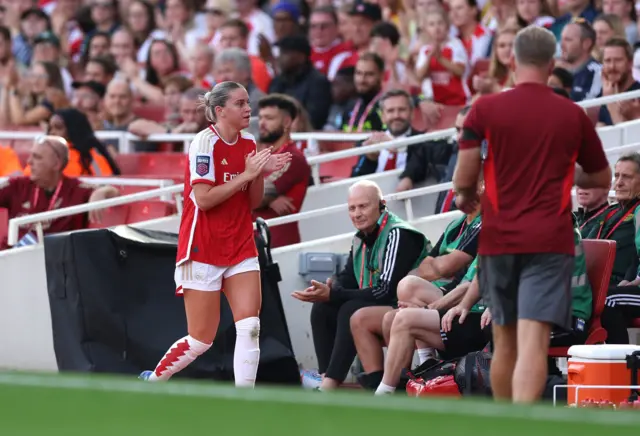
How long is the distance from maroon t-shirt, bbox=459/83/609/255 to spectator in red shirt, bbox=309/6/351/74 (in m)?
8.80

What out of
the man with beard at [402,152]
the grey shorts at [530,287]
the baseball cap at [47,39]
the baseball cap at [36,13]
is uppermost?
the baseball cap at [36,13]

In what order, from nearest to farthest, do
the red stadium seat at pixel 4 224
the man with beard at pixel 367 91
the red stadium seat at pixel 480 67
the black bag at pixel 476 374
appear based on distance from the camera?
the black bag at pixel 476 374, the red stadium seat at pixel 4 224, the man with beard at pixel 367 91, the red stadium seat at pixel 480 67

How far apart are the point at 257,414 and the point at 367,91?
8.66 metres

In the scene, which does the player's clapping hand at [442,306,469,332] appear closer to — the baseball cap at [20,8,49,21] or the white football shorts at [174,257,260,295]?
the white football shorts at [174,257,260,295]

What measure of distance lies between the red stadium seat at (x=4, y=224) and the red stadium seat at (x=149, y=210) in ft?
3.19

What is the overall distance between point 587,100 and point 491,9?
3.90 m

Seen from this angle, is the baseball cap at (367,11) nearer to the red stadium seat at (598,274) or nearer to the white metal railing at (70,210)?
the white metal railing at (70,210)

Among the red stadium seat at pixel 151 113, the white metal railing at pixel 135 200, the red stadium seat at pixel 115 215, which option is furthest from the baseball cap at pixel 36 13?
the white metal railing at pixel 135 200

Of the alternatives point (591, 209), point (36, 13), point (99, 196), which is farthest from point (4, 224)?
point (36, 13)

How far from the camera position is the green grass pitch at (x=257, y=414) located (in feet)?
15.3

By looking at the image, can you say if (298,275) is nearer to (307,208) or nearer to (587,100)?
(307,208)

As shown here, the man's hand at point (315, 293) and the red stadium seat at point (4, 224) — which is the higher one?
the red stadium seat at point (4, 224)

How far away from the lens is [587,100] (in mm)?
11406

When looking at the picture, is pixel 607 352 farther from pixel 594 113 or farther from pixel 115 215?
pixel 115 215
